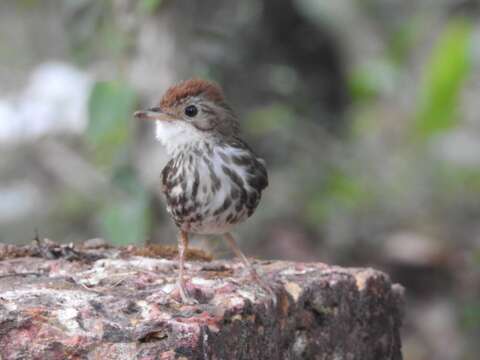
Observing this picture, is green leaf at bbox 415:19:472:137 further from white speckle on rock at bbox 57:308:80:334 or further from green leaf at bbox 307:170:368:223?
white speckle on rock at bbox 57:308:80:334

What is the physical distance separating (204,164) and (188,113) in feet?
0.78

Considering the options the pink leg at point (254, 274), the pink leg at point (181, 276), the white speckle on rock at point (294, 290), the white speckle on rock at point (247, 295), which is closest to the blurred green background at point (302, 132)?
the pink leg at point (254, 274)

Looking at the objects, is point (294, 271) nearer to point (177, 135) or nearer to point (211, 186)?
point (211, 186)

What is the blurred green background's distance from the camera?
5980 millimetres

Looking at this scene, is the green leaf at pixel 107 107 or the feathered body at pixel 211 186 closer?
the feathered body at pixel 211 186

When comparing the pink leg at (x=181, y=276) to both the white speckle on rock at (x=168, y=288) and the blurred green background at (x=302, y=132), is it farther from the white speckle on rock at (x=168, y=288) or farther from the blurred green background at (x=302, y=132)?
the blurred green background at (x=302, y=132)

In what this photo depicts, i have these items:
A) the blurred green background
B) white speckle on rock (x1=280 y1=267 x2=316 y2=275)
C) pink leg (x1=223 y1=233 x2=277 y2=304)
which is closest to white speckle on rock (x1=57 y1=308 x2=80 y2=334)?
pink leg (x1=223 y1=233 x2=277 y2=304)

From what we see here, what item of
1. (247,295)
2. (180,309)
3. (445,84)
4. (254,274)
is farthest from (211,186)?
(445,84)

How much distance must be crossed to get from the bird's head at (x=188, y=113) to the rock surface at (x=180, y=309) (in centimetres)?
51

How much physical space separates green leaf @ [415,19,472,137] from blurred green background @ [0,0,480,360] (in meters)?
0.01

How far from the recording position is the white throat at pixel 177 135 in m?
4.05

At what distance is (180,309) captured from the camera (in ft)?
10.5

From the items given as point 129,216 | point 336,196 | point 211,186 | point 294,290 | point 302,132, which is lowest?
point 294,290

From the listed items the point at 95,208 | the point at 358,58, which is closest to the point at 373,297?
the point at 95,208
